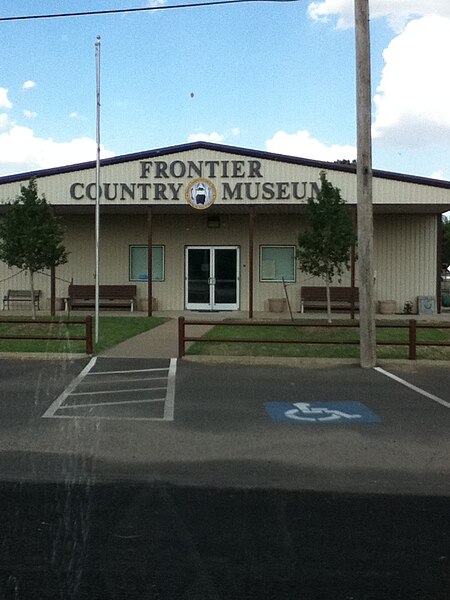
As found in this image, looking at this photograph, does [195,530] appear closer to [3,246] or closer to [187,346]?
[187,346]

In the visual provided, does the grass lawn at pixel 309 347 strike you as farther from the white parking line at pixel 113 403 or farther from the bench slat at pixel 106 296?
the bench slat at pixel 106 296

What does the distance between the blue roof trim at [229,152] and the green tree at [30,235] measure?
3444 millimetres

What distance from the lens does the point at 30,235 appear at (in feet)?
58.7

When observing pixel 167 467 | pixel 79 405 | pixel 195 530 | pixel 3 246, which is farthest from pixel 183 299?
pixel 195 530

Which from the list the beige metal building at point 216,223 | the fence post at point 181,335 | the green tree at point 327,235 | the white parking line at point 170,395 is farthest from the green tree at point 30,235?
the white parking line at point 170,395

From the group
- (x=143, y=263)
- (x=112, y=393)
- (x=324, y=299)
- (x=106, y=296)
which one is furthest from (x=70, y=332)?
(x=324, y=299)

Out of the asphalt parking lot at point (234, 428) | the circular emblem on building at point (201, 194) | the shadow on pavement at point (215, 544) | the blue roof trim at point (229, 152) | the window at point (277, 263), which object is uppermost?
the blue roof trim at point (229, 152)

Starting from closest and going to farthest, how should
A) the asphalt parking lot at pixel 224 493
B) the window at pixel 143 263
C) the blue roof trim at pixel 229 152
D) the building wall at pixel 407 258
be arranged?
the asphalt parking lot at pixel 224 493 < the blue roof trim at pixel 229 152 < the building wall at pixel 407 258 < the window at pixel 143 263

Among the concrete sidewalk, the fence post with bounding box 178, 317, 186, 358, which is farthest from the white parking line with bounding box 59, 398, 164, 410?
the concrete sidewalk

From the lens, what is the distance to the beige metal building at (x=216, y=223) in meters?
21.1

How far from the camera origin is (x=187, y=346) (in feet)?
46.9

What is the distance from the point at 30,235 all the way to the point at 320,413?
40.2ft

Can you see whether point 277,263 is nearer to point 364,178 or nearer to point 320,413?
point 364,178

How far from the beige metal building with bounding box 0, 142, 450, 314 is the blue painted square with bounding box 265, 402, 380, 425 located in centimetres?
1324
